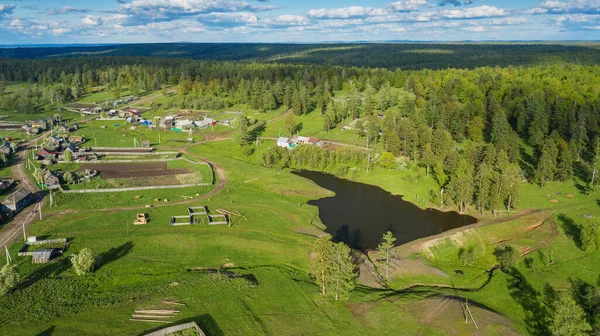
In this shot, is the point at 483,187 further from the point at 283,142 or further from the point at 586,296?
the point at 283,142

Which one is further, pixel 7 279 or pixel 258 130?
pixel 258 130

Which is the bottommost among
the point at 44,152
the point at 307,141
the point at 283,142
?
the point at 283,142

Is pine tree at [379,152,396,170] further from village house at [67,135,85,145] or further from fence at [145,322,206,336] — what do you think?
village house at [67,135,85,145]

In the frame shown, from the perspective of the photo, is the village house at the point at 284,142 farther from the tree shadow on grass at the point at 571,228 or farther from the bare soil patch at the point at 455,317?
the bare soil patch at the point at 455,317

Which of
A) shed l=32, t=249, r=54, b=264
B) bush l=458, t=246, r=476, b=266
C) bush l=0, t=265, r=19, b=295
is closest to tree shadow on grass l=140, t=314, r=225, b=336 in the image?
bush l=0, t=265, r=19, b=295

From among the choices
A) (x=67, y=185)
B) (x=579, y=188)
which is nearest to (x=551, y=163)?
(x=579, y=188)

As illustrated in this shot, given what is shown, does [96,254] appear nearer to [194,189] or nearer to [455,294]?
[194,189]

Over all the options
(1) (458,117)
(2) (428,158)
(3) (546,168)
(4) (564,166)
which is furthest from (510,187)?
(1) (458,117)
